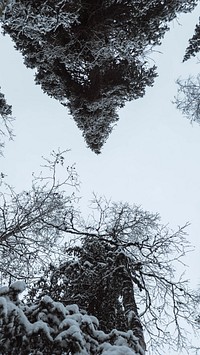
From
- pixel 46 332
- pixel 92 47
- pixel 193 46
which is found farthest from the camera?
pixel 193 46

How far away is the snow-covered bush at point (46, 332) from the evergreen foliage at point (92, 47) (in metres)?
7.53

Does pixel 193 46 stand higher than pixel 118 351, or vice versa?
pixel 193 46

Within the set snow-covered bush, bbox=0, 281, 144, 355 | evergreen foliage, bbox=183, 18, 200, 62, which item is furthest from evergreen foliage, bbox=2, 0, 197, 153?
snow-covered bush, bbox=0, 281, 144, 355

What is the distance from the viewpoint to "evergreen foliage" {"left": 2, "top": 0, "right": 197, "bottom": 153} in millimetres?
9297

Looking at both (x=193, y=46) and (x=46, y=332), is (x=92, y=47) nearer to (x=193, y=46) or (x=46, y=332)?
(x=193, y=46)

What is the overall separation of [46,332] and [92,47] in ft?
30.4

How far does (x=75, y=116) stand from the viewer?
40.8ft

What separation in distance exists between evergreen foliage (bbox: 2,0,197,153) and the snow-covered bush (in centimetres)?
753

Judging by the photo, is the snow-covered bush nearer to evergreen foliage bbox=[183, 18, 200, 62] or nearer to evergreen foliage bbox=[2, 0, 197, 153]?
evergreen foliage bbox=[2, 0, 197, 153]

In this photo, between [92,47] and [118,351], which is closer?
[118,351]

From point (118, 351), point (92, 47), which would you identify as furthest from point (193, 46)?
point (118, 351)

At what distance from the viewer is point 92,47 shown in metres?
10.7

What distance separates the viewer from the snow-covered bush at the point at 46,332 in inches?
122

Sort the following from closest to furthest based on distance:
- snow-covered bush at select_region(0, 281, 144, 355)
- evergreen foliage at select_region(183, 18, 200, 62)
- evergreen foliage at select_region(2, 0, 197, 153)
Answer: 1. snow-covered bush at select_region(0, 281, 144, 355)
2. evergreen foliage at select_region(2, 0, 197, 153)
3. evergreen foliage at select_region(183, 18, 200, 62)
